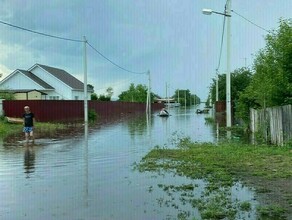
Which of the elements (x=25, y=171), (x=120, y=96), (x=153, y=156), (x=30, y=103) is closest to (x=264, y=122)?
(x=153, y=156)

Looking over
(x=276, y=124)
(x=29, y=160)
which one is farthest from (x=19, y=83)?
(x=276, y=124)

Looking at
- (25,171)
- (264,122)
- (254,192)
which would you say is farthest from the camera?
(264,122)

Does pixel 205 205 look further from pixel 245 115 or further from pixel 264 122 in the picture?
pixel 245 115

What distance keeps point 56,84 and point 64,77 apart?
4.16 metres

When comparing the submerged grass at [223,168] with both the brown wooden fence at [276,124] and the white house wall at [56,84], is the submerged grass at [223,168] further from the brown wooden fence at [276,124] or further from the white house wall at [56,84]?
the white house wall at [56,84]

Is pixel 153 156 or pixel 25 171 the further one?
pixel 153 156

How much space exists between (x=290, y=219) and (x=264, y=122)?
506 inches

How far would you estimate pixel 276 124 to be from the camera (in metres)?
16.4

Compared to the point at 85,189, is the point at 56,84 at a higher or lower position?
higher

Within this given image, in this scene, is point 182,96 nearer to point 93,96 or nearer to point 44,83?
point 93,96

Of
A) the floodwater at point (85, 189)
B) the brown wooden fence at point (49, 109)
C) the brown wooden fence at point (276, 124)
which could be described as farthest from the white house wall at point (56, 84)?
the floodwater at point (85, 189)

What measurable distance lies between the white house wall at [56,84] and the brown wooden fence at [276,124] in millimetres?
46734

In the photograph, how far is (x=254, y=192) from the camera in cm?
818

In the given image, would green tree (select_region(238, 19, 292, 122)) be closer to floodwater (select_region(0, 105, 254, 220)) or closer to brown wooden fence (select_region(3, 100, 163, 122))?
floodwater (select_region(0, 105, 254, 220))
